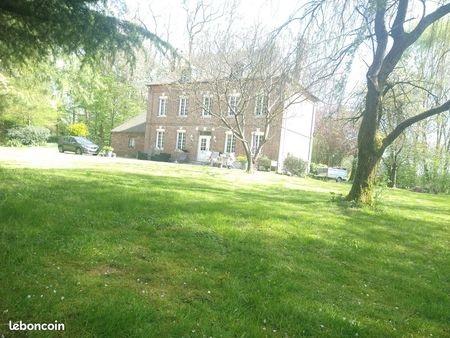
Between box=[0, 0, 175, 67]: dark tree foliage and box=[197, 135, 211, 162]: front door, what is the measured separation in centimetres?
2761

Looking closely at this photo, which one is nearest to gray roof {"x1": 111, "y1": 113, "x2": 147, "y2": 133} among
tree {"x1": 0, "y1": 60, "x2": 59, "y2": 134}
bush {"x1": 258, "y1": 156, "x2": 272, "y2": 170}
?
tree {"x1": 0, "y1": 60, "x2": 59, "y2": 134}

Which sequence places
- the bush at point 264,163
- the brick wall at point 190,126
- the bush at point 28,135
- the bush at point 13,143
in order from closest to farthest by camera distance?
the bush at point 13,143, the bush at point 28,135, the bush at point 264,163, the brick wall at point 190,126

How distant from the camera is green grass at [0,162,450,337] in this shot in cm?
320

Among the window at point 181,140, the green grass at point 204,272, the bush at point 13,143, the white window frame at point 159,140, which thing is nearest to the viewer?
the green grass at point 204,272

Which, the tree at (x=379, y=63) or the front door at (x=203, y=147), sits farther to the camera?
the front door at (x=203, y=147)

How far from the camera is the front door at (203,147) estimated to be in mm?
35344

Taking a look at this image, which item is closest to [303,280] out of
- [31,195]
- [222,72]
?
[31,195]

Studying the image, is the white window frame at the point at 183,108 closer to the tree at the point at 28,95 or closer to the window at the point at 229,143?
the window at the point at 229,143

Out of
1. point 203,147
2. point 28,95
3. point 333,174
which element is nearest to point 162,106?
point 203,147

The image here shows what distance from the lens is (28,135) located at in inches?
1163

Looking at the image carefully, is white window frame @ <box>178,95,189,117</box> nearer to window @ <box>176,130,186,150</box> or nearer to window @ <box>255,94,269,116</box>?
window @ <box>176,130,186,150</box>

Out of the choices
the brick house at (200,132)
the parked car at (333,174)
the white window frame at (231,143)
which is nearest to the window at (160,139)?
the brick house at (200,132)

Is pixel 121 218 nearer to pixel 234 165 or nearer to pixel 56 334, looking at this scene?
pixel 56 334

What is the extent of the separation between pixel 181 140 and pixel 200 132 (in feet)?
8.07
